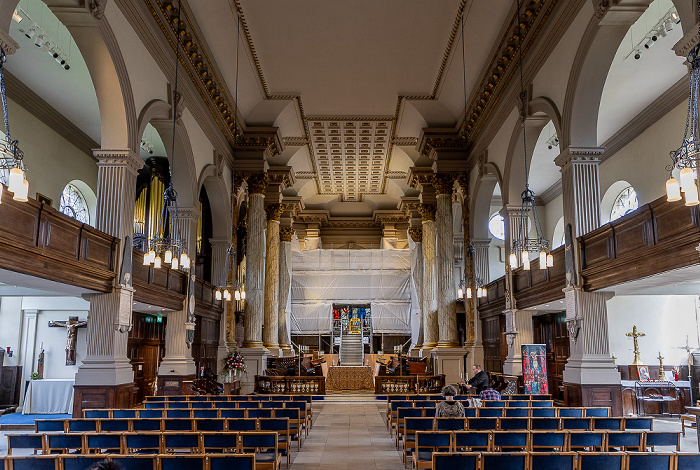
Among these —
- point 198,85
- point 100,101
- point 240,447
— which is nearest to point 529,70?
point 198,85

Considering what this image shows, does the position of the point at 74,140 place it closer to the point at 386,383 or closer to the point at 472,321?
the point at 386,383

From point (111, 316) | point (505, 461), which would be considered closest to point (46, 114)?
point (111, 316)

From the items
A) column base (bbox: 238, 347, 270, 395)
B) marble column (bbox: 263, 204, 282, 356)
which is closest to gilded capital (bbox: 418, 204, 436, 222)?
marble column (bbox: 263, 204, 282, 356)

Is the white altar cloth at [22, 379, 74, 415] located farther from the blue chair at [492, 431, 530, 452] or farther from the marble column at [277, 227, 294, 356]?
the blue chair at [492, 431, 530, 452]

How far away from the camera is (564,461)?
5.54 metres

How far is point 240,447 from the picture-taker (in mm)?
6723

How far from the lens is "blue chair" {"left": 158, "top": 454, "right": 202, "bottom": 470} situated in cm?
532

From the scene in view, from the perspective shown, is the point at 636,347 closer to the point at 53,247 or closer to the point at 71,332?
the point at 53,247

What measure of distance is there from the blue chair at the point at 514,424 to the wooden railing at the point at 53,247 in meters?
6.73

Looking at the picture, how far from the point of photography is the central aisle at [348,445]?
9156mm

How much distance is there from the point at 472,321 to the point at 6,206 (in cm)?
1538

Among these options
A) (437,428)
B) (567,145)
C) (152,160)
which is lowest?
(437,428)

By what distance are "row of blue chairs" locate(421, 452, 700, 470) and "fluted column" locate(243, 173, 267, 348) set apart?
53.0ft

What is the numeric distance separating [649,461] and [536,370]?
8643mm
